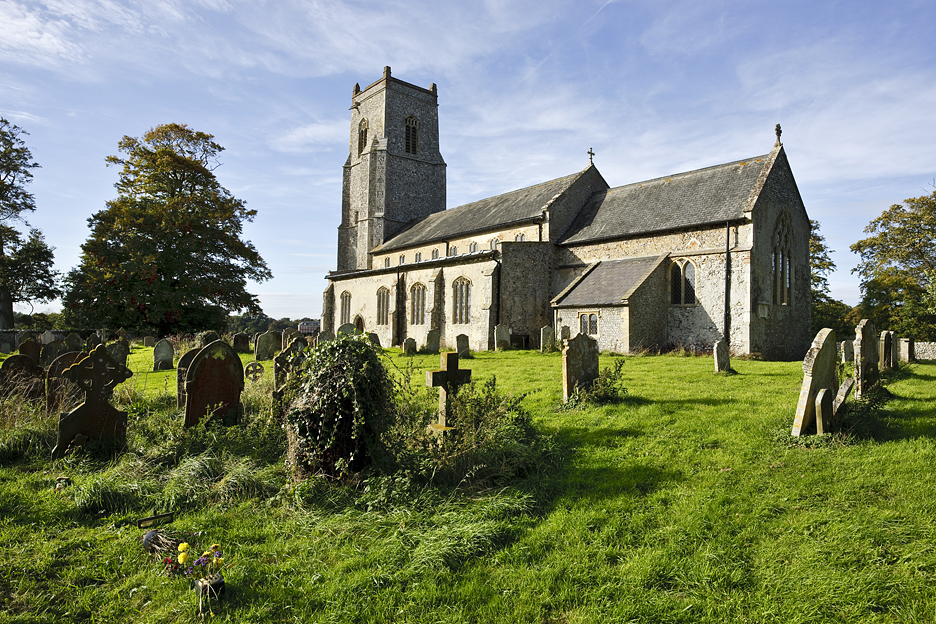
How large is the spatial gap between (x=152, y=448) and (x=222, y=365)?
147 centimetres

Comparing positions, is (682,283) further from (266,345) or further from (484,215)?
(266,345)

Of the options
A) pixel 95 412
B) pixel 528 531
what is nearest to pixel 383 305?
pixel 95 412

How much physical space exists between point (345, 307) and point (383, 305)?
3.99m

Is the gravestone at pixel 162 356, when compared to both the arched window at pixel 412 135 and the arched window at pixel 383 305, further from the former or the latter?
the arched window at pixel 412 135

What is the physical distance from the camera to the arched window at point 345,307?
3127 centimetres

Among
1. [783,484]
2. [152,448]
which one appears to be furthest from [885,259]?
[152,448]

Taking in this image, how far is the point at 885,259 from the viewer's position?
29156 mm

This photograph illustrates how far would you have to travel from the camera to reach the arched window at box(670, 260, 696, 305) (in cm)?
1938

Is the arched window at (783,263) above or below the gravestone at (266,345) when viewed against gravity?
above

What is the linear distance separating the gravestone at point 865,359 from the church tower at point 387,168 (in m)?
31.1

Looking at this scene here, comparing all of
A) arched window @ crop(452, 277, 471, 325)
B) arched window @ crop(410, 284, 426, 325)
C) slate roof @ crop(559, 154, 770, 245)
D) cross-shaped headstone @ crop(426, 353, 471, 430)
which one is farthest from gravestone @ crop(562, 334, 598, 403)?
arched window @ crop(410, 284, 426, 325)

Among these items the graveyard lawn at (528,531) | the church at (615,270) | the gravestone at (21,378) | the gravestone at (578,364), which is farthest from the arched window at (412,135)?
the graveyard lawn at (528,531)

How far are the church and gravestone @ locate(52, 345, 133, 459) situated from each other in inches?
257

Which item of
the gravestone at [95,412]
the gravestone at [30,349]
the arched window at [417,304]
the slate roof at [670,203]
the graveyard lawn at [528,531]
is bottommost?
the graveyard lawn at [528,531]
